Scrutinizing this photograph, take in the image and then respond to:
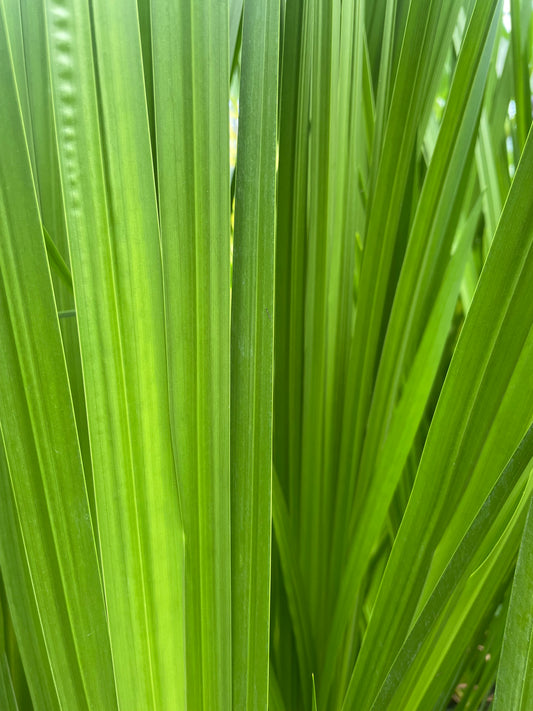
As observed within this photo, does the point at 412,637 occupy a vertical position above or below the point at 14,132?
below

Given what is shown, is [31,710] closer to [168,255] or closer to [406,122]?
[168,255]

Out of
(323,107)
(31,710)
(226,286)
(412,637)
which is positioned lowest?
(31,710)

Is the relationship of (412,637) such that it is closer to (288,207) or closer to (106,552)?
(106,552)

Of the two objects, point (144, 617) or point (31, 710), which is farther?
point (31, 710)

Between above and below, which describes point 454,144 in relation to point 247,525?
above

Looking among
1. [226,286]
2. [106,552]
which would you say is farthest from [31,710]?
[226,286]

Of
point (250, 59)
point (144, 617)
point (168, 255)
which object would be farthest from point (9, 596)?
point (250, 59)
